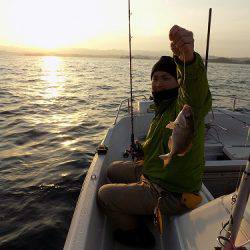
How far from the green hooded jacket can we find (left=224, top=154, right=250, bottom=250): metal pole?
1.05 metres

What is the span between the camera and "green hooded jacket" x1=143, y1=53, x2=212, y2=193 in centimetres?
305

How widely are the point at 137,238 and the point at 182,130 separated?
1.88 meters


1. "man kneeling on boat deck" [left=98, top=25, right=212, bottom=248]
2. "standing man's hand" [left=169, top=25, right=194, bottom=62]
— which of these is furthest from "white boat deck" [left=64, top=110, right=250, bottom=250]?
"standing man's hand" [left=169, top=25, right=194, bottom=62]

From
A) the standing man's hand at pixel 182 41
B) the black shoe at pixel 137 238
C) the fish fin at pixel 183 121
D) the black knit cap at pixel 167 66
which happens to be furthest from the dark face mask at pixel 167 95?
the black shoe at pixel 137 238

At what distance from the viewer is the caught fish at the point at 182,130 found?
9.26 ft

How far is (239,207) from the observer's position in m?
2.27

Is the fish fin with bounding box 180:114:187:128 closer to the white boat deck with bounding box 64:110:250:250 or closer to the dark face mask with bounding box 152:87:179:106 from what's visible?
the white boat deck with bounding box 64:110:250:250

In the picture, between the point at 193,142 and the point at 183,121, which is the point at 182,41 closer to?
the point at 183,121

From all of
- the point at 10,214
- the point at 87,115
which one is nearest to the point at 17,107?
the point at 87,115

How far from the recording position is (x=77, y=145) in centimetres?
1132

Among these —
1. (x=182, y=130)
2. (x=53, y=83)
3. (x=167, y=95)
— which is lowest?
(x=53, y=83)

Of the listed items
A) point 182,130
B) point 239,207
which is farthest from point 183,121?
point 239,207

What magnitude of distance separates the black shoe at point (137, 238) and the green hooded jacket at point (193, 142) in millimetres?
737

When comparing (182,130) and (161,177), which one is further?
(161,177)
